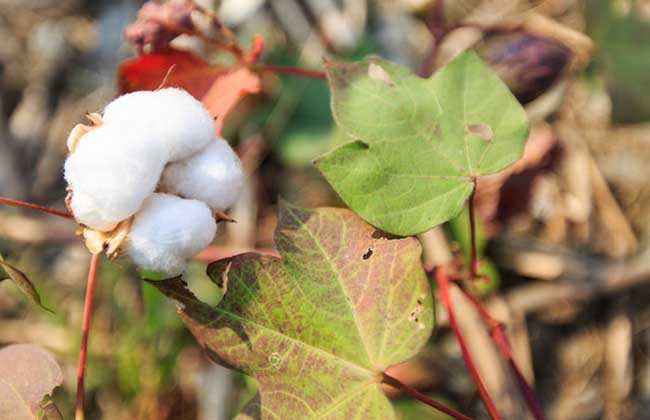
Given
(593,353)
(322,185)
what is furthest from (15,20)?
(593,353)

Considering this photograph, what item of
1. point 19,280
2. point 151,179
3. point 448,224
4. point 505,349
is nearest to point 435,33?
point 448,224

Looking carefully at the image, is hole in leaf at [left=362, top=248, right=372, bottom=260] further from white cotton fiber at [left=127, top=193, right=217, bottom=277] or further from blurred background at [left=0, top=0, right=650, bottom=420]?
blurred background at [left=0, top=0, right=650, bottom=420]

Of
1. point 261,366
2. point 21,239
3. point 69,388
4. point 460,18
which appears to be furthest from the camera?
point 460,18

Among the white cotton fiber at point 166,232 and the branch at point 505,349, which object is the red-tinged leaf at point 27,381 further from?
the branch at point 505,349

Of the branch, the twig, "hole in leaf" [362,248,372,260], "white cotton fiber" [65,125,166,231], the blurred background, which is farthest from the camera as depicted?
the blurred background

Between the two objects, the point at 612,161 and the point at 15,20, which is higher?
the point at 15,20

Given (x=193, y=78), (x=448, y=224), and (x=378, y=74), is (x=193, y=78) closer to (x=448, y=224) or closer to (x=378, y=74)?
(x=378, y=74)

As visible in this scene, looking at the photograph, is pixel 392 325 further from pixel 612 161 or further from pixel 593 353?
pixel 612 161

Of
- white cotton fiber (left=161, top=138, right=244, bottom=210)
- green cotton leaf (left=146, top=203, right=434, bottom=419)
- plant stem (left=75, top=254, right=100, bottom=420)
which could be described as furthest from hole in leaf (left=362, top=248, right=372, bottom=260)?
plant stem (left=75, top=254, right=100, bottom=420)
